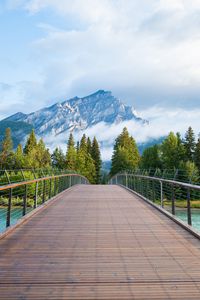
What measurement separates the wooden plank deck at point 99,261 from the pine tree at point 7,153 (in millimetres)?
72133

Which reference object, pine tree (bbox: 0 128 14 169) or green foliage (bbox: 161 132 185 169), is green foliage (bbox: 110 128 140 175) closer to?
green foliage (bbox: 161 132 185 169)

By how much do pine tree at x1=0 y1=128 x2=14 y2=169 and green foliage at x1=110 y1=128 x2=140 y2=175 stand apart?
23.7 m

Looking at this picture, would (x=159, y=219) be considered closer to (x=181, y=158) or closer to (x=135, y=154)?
(x=181, y=158)

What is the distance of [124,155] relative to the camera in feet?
235

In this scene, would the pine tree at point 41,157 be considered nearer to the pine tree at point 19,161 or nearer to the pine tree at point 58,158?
the pine tree at point 19,161

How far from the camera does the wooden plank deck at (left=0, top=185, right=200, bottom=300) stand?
3.12 meters

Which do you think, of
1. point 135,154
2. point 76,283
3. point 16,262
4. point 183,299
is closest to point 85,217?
point 16,262

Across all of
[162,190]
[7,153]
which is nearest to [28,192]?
[162,190]

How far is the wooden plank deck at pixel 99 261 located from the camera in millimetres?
3123

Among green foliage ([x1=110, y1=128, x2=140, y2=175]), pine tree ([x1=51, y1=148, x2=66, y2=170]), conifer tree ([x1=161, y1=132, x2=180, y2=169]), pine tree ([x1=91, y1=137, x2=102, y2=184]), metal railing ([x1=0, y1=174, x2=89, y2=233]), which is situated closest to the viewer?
metal railing ([x1=0, y1=174, x2=89, y2=233])

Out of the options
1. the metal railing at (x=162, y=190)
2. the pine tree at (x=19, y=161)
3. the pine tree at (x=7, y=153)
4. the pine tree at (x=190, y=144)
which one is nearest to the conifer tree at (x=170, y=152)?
the pine tree at (x=190, y=144)

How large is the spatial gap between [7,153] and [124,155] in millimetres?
27469

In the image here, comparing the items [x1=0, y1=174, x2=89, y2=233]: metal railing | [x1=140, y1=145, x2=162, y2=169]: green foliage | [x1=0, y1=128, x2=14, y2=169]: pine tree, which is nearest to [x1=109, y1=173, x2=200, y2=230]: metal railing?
[x1=0, y1=174, x2=89, y2=233]: metal railing

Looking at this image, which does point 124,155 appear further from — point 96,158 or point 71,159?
point 96,158
